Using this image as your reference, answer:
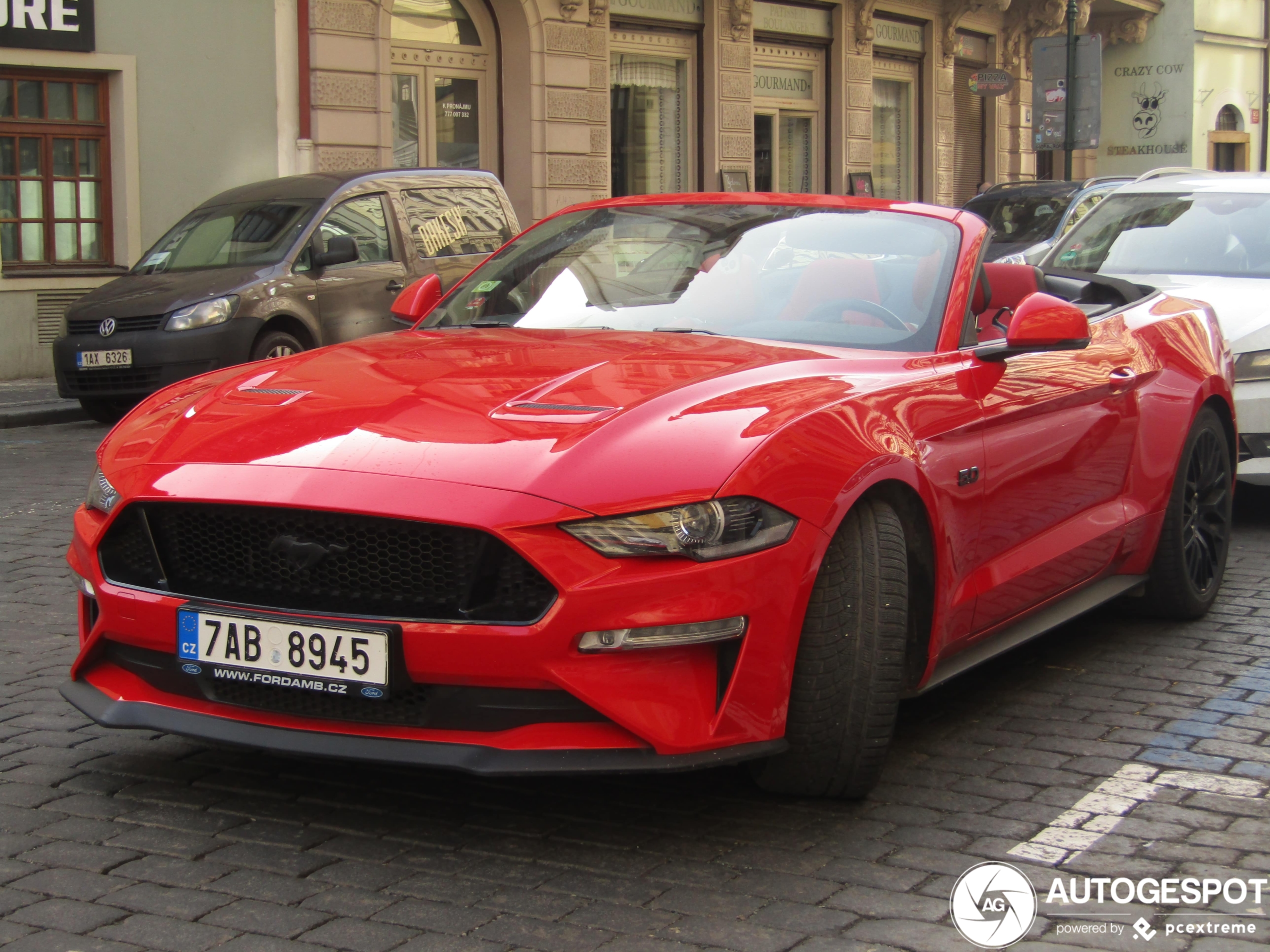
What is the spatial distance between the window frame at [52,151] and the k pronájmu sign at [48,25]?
0.28m

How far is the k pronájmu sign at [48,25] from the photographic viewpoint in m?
15.3

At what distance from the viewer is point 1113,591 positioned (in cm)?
536

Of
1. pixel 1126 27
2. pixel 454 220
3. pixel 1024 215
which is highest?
pixel 1126 27

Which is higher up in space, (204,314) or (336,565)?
(204,314)

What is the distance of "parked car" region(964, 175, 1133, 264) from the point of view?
1744 cm

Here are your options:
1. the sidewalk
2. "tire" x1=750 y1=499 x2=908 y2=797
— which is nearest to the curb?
the sidewalk

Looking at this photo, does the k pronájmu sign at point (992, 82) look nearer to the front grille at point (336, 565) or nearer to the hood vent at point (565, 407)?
the hood vent at point (565, 407)

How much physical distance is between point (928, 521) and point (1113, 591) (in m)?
1.62

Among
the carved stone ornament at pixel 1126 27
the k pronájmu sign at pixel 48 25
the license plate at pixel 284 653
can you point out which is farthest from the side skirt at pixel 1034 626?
the carved stone ornament at pixel 1126 27

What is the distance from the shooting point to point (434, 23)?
20.2 metres

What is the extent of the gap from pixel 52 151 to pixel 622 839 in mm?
14199

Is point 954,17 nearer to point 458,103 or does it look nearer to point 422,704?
point 458,103

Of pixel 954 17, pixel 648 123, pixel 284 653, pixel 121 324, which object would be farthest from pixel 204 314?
pixel 954 17

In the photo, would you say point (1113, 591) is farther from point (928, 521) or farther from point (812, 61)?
point (812, 61)
